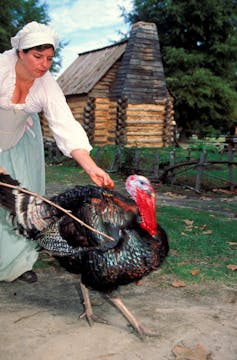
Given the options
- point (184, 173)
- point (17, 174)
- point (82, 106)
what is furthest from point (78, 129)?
point (82, 106)

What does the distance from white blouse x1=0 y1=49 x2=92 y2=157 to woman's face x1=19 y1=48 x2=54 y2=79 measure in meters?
0.26

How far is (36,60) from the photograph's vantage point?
3408 mm

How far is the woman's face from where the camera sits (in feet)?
11.1

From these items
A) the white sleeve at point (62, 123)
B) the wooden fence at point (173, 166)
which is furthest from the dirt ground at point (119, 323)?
the wooden fence at point (173, 166)

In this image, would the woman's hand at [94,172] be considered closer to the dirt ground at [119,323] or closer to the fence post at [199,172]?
the dirt ground at [119,323]

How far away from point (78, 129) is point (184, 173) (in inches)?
358

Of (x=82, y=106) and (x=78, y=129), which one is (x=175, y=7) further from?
(x=78, y=129)

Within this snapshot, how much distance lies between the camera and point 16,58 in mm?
3703

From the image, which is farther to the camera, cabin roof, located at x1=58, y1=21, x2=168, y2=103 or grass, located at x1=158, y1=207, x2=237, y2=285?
cabin roof, located at x1=58, y1=21, x2=168, y2=103

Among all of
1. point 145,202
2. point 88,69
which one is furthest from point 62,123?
point 88,69

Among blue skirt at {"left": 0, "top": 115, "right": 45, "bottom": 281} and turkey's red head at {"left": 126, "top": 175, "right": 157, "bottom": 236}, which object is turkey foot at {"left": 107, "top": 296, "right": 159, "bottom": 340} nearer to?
turkey's red head at {"left": 126, "top": 175, "right": 157, "bottom": 236}

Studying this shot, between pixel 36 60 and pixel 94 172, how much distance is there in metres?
1.01

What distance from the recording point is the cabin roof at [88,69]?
71.8 feet

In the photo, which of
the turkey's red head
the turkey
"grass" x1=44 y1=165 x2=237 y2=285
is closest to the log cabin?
"grass" x1=44 y1=165 x2=237 y2=285
